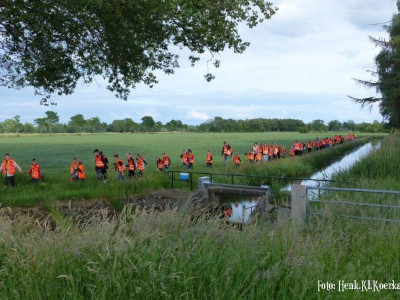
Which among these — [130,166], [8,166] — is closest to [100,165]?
[130,166]

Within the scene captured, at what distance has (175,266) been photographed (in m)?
3.58

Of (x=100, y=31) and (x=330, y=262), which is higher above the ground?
(x=100, y=31)

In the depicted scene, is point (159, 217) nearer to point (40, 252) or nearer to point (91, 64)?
point (40, 252)

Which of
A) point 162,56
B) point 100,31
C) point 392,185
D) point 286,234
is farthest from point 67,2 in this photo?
point 392,185

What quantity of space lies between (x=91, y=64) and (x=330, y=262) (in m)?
12.9

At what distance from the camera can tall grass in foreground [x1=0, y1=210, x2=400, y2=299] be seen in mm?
3291

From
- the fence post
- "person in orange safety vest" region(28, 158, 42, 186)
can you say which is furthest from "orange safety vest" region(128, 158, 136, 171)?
the fence post

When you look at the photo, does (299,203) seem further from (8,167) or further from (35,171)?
(8,167)

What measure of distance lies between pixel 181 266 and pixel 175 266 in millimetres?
70

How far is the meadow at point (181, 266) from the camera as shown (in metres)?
3.30

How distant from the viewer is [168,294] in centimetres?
328

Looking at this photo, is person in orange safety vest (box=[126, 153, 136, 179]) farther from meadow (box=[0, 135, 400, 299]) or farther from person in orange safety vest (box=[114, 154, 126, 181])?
meadow (box=[0, 135, 400, 299])

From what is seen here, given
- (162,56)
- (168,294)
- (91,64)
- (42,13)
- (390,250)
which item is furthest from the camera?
(162,56)

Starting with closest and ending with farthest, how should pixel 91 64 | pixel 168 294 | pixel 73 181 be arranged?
pixel 168 294 < pixel 91 64 < pixel 73 181
